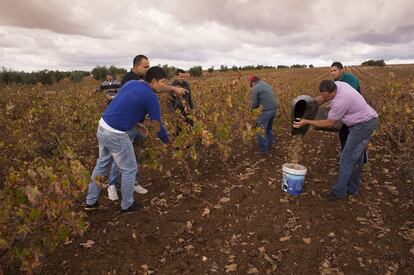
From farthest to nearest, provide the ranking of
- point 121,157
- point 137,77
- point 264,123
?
point 264,123 < point 137,77 < point 121,157

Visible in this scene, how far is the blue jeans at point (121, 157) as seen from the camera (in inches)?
151

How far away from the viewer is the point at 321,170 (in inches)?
227

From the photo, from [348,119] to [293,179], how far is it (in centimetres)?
106

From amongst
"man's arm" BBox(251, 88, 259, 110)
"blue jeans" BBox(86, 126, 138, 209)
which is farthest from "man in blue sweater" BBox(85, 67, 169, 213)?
"man's arm" BBox(251, 88, 259, 110)

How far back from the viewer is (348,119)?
4.28m

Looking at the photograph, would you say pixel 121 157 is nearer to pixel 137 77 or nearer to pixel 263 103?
pixel 137 77

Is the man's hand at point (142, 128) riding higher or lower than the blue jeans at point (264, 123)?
higher

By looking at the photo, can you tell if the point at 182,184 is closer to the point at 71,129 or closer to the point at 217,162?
the point at 217,162

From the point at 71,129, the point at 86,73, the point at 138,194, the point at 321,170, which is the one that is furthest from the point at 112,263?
the point at 86,73

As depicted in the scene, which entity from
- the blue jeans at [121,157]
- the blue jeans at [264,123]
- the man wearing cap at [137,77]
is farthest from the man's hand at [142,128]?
the blue jeans at [264,123]

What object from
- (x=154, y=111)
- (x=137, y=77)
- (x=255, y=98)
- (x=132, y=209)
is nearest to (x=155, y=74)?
→ (x=154, y=111)

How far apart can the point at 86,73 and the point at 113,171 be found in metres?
35.2

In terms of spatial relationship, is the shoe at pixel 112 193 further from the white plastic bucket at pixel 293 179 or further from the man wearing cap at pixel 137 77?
the white plastic bucket at pixel 293 179

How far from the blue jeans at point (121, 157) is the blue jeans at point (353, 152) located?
106 inches
